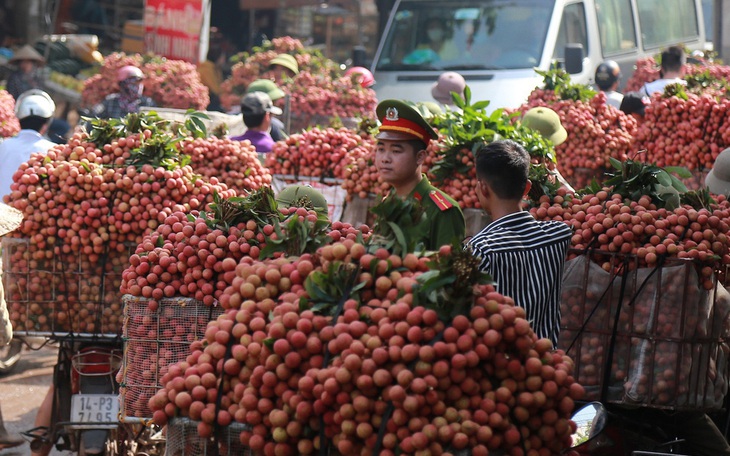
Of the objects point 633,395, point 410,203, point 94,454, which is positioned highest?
point 410,203

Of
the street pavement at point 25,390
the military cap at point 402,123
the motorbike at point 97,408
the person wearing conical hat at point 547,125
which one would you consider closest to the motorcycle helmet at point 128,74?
the street pavement at point 25,390

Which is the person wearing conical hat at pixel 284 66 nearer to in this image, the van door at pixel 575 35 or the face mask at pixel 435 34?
the face mask at pixel 435 34

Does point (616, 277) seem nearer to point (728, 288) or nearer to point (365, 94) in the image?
point (728, 288)

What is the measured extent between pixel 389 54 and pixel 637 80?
125 inches

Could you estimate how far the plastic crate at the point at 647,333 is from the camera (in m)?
4.51

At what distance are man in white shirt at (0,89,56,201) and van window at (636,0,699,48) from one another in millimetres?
10133

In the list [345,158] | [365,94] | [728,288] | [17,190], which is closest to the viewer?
[728,288]

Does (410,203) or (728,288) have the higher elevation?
(410,203)

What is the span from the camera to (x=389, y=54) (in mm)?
13461

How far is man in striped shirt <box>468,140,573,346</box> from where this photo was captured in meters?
3.87

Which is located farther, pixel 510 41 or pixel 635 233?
pixel 510 41

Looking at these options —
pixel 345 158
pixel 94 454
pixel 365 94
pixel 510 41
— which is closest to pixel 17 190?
pixel 94 454

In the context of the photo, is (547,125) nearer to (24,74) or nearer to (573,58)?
(573,58)

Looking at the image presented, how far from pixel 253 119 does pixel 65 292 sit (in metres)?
3.57
